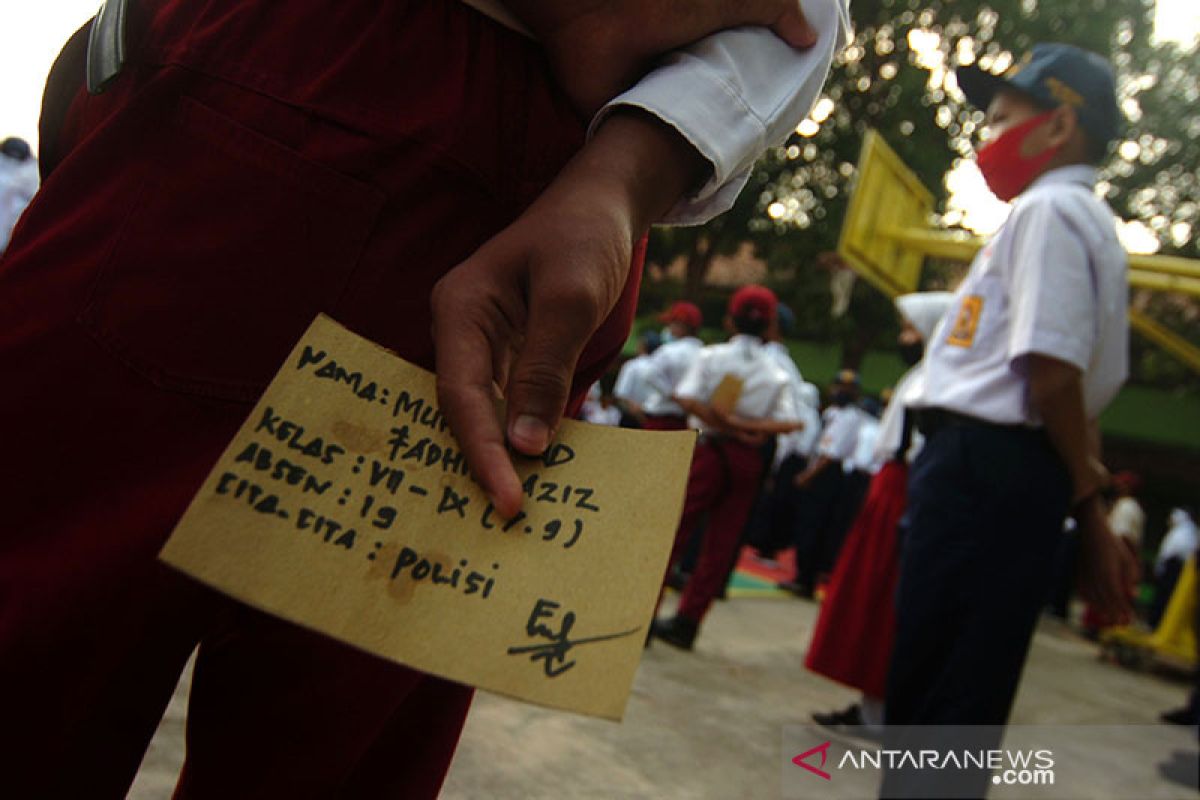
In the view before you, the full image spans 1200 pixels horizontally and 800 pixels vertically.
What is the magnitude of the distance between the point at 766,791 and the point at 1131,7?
12.8 metres

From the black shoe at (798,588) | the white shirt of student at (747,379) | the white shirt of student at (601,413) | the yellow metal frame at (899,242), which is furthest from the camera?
the white shirt of student at (601,413)

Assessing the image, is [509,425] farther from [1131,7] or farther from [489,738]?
[1131,7]

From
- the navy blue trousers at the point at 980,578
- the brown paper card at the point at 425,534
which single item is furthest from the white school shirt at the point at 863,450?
the brown paper card at the point at 425,534

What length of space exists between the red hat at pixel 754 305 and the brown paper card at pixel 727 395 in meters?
0.40

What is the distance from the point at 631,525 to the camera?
53 centimetres

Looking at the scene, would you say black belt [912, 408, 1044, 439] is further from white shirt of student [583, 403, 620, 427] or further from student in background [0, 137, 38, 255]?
white shirt of student [583, 403, 620, 427]

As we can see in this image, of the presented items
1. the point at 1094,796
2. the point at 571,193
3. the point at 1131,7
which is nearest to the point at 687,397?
the point at 1094,796

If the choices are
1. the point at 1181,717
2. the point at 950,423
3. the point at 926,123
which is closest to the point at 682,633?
the point at 950,423

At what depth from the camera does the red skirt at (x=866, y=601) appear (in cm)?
308

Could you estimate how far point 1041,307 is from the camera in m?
1.58

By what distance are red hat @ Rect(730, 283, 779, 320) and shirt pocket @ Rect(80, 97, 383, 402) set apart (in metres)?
3.90

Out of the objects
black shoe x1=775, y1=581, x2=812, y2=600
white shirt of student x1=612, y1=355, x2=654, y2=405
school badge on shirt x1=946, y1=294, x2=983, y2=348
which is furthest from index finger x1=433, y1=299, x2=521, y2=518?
black shoe x1=775, y1=581, x2=812, y2=600

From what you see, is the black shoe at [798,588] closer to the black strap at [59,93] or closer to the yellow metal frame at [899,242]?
the yellow metal frame at [899,242]

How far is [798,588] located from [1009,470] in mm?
5134
